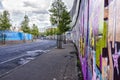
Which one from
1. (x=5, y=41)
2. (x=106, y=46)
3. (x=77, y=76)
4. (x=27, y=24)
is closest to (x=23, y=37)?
(x=5, y=41)

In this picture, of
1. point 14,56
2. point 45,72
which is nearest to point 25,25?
point 14,56

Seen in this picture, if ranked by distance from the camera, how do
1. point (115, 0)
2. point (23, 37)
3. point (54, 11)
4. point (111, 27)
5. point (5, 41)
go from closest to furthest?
point (115, 0) < point (111, 27) < point (54, 11) < point (5, 41) < point (23, 37)

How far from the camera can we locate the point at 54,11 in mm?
39000

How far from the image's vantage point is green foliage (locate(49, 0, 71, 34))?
128 feet

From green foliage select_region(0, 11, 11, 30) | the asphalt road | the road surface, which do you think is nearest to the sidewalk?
the road surface

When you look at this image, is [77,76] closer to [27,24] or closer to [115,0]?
[115,0]

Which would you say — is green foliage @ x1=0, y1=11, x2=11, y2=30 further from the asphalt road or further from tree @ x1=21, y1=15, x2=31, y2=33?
tree @ x1=21, y1=15, x2=31, y2=33

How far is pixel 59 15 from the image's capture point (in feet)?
128

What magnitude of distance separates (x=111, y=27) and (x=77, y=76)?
24.6ft

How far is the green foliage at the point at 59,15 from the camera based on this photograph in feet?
128

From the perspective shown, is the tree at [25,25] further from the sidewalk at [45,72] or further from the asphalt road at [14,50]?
the sidewalk at [45,72]

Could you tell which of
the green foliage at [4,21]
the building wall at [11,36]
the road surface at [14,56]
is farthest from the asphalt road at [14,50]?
the green foliage at [4,21]

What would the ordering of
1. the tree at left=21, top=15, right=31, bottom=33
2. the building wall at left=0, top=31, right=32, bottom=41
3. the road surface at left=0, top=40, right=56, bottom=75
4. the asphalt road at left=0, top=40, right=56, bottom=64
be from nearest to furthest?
the road surface at left=0, top=40, right=56, bottom=75 → the asphalt road at left=0, top=40, right=56, bottom=64 → the building wall at left=0, top=31, right=32, bottom=41 → the tree at left=21, top=15, right=31, bottom=33

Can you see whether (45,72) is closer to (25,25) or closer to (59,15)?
(59,15)
